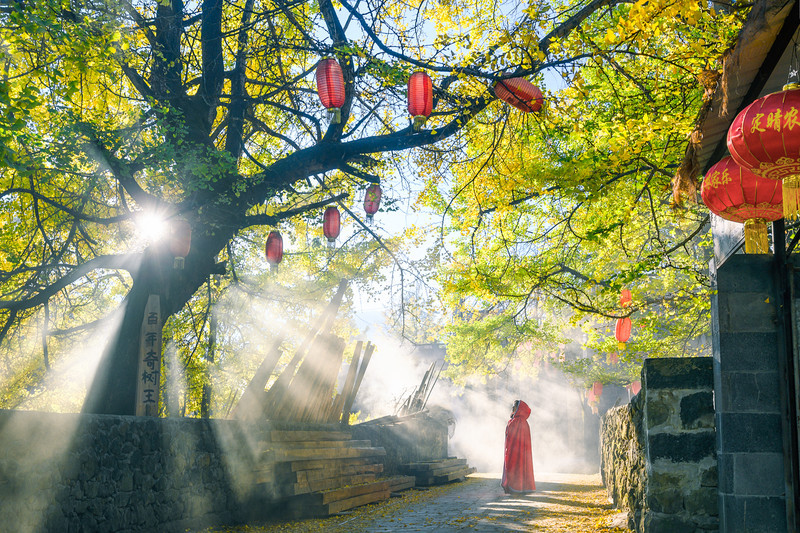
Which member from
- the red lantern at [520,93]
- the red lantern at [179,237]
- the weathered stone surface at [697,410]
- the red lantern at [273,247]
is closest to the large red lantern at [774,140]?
the weathered stone surface at [697,410]

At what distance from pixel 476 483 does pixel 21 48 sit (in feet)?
44.9

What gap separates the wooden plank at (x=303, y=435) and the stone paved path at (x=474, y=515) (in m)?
1.25

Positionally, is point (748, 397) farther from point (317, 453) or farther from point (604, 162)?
point (317, 453)

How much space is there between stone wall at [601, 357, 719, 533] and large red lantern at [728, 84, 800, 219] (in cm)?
234

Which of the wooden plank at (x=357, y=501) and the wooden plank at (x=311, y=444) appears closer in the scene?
the wooden plank at (x=311, y=444)

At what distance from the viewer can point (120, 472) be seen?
6438 millimetres

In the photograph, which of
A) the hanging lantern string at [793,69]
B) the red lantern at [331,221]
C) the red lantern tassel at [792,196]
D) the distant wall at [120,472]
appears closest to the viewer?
the red lantern tassel at [792,196]

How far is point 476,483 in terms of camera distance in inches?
621

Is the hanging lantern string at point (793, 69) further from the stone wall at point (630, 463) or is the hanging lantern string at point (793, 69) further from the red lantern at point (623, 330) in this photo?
the red lantern at point (623, 330)

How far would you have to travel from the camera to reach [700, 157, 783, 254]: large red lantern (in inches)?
180

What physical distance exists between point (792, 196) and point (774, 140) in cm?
43

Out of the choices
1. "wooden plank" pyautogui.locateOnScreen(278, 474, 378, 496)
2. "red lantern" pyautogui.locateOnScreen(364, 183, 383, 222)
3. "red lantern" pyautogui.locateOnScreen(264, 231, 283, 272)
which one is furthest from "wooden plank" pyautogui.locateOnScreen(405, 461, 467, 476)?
"red lantern" pyautogui.locateOnScreen(364, 183, 383, 222)

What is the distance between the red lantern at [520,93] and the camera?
21.9 ft

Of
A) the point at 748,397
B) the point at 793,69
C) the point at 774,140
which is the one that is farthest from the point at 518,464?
the point at 774,140
